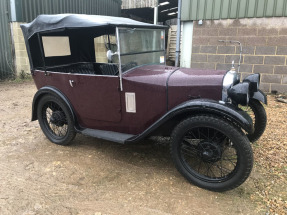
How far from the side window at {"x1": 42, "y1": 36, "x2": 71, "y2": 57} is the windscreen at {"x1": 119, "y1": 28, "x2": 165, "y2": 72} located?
1370mm

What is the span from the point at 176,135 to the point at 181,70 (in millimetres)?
883

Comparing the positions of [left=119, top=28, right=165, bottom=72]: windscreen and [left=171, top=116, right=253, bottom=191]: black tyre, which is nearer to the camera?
[left=171, top=116, right=253, bottom=191]: black tyre

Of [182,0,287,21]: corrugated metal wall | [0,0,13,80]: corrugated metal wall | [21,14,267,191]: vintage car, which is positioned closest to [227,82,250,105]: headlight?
[21,14,267,191]: vintage car

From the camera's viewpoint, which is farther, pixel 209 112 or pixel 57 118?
pixel 57 118

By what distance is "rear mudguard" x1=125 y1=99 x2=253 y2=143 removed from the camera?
91.0 inches

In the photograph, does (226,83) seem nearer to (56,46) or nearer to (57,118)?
(57,118)

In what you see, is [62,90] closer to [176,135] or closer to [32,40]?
[32,40]

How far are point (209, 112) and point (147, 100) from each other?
73 cm

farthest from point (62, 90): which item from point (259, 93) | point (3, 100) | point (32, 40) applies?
point (3, 100)

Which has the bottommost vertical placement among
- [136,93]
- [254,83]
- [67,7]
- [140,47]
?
[136,93]

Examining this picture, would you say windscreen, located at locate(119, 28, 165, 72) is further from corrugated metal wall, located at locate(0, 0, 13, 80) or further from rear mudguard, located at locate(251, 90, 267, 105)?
corrugated metal wall, located at locate(0, 0, 13, 80)

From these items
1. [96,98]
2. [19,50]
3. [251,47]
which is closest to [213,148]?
[96,98]

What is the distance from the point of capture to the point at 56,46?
152 inches

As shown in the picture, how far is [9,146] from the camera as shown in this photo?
11.8 ft
